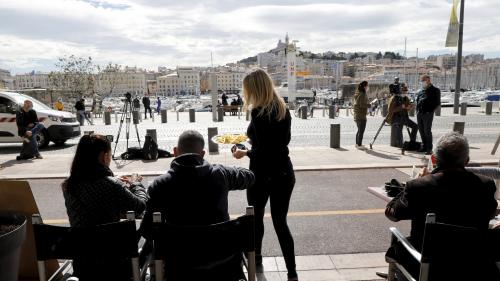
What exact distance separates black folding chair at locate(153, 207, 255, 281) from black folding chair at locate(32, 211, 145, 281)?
0.55 ft

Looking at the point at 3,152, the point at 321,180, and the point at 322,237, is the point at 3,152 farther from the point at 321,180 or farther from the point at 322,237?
the point at 322,237

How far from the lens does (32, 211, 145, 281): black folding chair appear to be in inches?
91.6

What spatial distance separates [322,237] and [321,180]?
2816 millimetres

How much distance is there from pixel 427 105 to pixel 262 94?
313 inches

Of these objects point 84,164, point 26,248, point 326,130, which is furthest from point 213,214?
point 326,130

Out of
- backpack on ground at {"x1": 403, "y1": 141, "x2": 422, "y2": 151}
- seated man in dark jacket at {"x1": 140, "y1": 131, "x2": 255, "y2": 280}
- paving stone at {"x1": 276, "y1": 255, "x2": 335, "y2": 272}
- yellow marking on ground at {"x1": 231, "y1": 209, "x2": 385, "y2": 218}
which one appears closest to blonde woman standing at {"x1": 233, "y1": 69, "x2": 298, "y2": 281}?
paving stone at {"x1": 276, "y1": 255, "x2": 335, "y2": 272}

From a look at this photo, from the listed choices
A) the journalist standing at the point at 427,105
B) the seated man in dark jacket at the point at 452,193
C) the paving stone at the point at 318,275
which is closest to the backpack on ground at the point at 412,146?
the journalist standing at the point at 427,105

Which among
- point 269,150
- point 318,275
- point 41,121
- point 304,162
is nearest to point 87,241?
point 269,150

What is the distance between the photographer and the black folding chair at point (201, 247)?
225 centimetres

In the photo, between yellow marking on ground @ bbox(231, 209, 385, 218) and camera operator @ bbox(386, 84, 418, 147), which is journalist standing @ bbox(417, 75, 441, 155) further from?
yellow marking on ground @ bbox(231, 209, 385, 218)

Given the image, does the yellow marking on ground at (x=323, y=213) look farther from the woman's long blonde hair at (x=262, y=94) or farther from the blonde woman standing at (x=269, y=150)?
the woman's long blonde hair at (x=262, y=94)

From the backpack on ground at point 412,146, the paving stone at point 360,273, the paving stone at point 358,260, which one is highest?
the backpack on ground at point 412,146

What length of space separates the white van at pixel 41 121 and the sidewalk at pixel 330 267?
11.6m

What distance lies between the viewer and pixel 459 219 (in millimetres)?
2447
